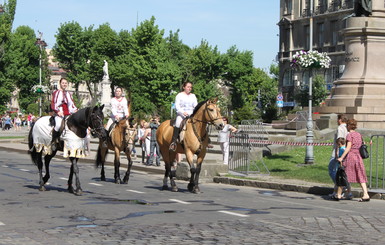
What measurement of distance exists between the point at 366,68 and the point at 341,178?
14.1 metres

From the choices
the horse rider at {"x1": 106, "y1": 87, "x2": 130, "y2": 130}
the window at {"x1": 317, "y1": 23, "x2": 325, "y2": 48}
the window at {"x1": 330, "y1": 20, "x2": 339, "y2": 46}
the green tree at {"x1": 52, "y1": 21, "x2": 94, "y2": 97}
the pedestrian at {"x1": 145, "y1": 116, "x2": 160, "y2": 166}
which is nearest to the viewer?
the horse rider at {"x1": 106, "y1": 87, "x2": 130, "y2": 130}

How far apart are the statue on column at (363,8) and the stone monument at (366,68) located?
16 centimetres

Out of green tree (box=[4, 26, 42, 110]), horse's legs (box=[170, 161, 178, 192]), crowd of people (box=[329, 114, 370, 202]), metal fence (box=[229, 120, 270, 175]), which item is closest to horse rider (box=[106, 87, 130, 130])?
horse's legs (box=[170, 161, 178, 192])

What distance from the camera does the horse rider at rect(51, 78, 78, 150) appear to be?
1703 cm

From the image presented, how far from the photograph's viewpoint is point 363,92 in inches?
1188

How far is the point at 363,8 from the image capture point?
30.1 meters

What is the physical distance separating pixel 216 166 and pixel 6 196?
871 cm

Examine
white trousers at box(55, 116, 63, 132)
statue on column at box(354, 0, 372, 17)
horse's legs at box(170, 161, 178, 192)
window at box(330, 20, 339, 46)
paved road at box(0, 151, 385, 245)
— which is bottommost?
paved road at box(0, 151, 385, 245)

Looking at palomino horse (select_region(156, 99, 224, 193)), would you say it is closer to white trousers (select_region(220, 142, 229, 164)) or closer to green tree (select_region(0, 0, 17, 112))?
white trousers (select_region(220, 142, 229, 164))

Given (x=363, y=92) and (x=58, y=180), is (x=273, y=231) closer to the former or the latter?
(x=58, y=180)

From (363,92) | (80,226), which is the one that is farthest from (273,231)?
(363,92)

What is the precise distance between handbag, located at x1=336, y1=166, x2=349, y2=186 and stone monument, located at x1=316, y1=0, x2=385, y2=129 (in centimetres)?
1298

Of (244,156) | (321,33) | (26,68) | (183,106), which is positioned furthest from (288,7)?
(183,106)

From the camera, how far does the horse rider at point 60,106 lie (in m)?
17.0
